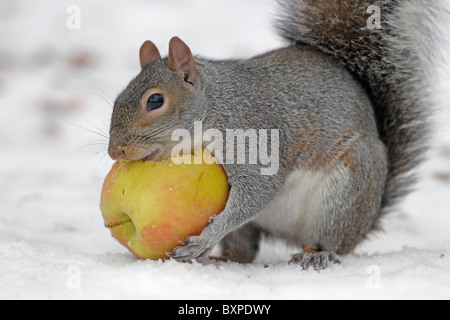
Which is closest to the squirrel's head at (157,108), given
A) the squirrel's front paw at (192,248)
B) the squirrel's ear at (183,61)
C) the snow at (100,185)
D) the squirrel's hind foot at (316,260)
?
the squirrel's ear at (183,61)

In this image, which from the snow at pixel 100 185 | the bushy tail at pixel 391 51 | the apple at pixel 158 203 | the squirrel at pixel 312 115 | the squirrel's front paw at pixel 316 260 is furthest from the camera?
the bushy tail at pixel 391 51

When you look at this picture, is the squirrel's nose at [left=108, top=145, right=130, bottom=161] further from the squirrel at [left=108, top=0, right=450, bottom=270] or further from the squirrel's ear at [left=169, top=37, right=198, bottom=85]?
the squirrel's ear at [left=169, top=37, right=198, bottom=85]

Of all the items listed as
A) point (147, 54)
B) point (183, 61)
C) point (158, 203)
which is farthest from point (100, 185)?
point (158, 203)

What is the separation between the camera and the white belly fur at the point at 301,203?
5.83ft

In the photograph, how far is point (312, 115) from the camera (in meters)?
1.84

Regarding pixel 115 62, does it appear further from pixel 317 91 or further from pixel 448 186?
pixel 317 91

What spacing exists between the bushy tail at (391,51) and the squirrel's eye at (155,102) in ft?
2.25

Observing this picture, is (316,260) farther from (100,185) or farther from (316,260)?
(100,185)

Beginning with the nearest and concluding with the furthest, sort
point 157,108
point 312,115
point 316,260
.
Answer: point 157,108
point 316,260
point 312,115

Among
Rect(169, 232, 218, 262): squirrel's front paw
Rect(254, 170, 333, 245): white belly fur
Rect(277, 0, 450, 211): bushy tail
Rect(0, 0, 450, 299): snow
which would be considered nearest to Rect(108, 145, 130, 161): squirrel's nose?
Rect(0, 0, 450, 299): snow

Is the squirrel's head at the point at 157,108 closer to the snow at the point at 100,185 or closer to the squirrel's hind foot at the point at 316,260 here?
the snow at the point at 100,185

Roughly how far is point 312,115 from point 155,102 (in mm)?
503

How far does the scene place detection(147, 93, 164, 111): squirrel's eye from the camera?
1.57 metres

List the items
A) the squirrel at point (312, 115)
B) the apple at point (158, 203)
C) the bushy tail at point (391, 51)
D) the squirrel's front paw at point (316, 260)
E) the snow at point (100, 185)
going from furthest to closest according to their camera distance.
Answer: the bushy tail at point (391, 51) → the squirrel's front paw at point (316, 260) → the squirrel at point (312, 115) → the apple at point (158, 203) → the snow at point (100, 185)
